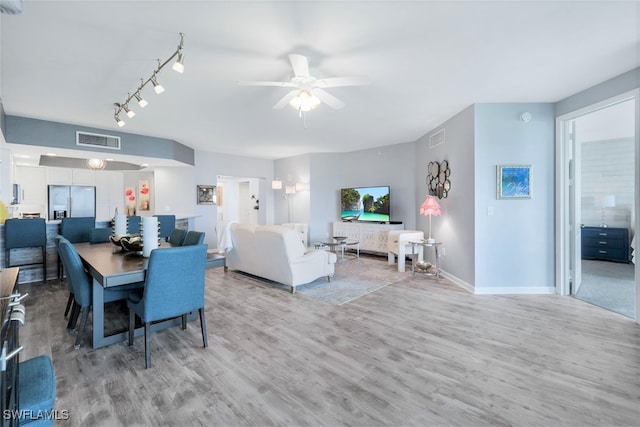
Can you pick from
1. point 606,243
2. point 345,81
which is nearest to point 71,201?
point 345,81

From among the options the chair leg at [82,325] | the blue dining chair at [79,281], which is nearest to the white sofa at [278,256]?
the blue dining chair at [79,281]

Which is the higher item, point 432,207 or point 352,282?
point 432,207

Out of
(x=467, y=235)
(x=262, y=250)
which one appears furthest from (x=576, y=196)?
(x=262, y=250)

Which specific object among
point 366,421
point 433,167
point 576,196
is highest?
point 433,167

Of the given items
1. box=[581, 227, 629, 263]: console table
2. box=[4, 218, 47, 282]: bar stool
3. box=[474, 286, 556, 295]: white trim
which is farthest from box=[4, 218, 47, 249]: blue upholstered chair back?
box=[581, 227, 629, 263]: console table

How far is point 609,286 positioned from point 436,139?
11.2ft

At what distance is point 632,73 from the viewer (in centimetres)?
304

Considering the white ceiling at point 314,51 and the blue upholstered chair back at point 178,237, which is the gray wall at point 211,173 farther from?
the blue upholstered chair back at point 178,237

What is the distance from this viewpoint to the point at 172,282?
233 cm

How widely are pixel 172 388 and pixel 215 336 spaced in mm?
785

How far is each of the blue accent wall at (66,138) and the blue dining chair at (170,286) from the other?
12.6 feet

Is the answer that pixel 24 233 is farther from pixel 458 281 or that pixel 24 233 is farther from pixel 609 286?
pixel 609 286

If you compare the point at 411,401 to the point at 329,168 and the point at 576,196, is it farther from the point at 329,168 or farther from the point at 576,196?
the point at 329,168

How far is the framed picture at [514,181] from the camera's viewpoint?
3992mm
